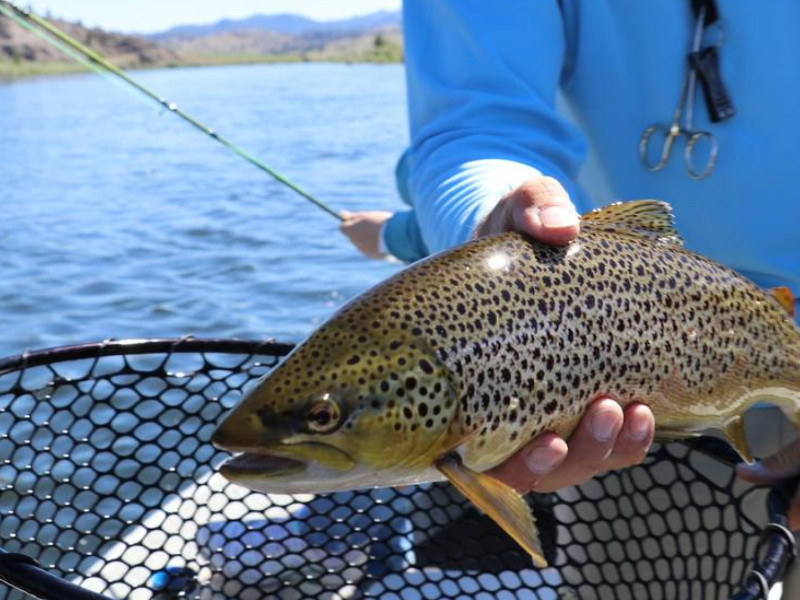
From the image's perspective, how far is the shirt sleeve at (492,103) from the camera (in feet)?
8.05

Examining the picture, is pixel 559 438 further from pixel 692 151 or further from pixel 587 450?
pixel 692 151

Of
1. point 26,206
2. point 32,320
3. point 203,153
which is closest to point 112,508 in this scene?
point 32,320

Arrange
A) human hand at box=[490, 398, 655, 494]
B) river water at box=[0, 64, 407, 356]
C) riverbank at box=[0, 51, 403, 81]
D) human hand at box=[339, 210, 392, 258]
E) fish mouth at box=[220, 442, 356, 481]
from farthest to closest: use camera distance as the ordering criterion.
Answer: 1. riverbank at box=[0, 51, 403, 81]
2. river water at box=[0, 64, 407, 356]
3. human hand at box=[339, 210, 392, 258]
4. human hand at box=[490, 398, 655, 494]
5. fish mouth at box=[220, 442, 356, 481]

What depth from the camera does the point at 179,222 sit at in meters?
14.3

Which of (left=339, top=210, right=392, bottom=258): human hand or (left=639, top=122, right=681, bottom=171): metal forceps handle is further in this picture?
(left=339, top=210, right=392, bottom=258): human hand

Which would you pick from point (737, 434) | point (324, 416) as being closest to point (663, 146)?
point (737, 434)

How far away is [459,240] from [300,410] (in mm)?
797

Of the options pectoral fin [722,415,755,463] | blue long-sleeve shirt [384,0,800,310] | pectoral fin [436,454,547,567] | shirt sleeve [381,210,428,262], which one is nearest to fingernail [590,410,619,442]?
pectoral fin [436,454,547,567]

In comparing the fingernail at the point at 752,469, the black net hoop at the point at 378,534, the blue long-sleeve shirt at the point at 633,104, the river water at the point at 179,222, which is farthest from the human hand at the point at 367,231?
the river water at the point at 179,222

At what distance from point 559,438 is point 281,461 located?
52 centimetres

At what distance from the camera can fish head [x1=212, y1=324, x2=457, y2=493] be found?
1.62 m

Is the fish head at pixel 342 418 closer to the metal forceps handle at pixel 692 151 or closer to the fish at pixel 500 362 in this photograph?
the fish at pixel 500 362

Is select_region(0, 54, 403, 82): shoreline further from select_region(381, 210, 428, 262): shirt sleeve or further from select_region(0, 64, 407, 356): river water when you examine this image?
select_region(381, 210, 428, 262): shirt sleeve

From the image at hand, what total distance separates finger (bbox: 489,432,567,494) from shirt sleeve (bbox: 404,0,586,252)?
2.24ft
